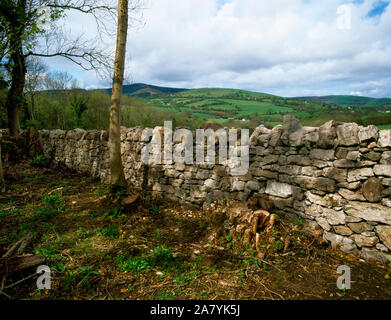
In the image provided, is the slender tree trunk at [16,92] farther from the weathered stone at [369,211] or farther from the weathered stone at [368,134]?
the weathered stone at [369,211]

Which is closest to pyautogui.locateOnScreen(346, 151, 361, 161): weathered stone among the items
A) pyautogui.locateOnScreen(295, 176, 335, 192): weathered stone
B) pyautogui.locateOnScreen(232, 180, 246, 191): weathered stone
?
pyautogui.locateOnScreen(295, 176, 335, 192): weathered stone

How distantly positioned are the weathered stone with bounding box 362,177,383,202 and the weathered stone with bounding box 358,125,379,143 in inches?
25.8

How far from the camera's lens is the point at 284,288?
297 centimetres

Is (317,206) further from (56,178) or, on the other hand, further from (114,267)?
(56,178)

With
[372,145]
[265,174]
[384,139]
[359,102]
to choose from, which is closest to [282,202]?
[265,174]

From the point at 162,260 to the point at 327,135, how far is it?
12.1ft

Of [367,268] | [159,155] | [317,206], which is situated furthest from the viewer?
[159,155]

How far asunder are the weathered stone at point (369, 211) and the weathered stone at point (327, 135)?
109cm

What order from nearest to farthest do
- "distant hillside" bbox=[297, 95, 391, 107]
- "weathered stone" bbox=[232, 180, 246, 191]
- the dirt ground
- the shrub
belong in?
1. the dirt ground
2. "weathered stone" bbox=[232, 180, 246, 191]
3. the shrub
4. "distant hillside" bbox=[297, 95, 391, 107]

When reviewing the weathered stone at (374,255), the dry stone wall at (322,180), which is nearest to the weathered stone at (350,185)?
the dry stone wall at (322,180)

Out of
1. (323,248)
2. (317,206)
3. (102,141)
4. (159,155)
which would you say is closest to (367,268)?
(323,248)

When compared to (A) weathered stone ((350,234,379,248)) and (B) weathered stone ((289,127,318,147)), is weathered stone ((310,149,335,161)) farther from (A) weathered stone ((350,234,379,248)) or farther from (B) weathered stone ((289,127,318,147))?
(A) weathered stone ((350,234,379,248))

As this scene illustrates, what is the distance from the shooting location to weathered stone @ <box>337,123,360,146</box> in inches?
143

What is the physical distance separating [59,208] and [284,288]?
5.49 meters
